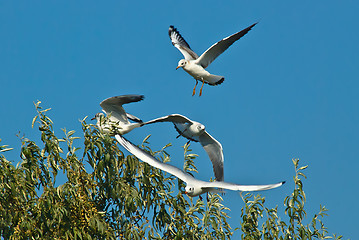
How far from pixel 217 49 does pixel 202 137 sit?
1600 millimetres

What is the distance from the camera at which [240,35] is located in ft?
42.1

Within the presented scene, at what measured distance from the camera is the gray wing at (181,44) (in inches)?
564

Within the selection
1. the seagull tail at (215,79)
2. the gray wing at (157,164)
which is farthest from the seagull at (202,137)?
the gray wing at (157,164)

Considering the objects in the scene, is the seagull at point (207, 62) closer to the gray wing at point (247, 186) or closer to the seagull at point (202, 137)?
the seagull at point (202, 137)

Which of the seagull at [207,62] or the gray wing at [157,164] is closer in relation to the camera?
the gray wing at [157,164]

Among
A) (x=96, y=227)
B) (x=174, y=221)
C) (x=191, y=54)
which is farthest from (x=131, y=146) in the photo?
(x=191, y=54)

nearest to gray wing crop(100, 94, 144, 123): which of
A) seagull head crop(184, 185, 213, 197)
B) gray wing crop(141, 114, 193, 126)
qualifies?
gray wing crop(141, 114, 193, 126)

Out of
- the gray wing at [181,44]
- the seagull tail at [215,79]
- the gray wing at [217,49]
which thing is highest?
the gray wing at [181,44]

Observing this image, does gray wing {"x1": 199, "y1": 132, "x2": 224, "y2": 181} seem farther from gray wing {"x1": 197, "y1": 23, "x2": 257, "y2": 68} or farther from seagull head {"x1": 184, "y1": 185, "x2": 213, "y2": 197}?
seagull head {"x1": 184, "y1": 185, "x2": 213, "y2": 197}

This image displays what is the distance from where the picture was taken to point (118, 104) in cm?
1227

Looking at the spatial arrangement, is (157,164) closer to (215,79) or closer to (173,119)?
(173,119)

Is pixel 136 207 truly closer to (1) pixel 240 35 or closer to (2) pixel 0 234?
(2) pixel 0 234

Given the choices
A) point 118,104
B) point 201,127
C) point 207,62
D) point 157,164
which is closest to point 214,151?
point 201,127

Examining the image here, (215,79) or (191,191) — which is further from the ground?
(215,79)
